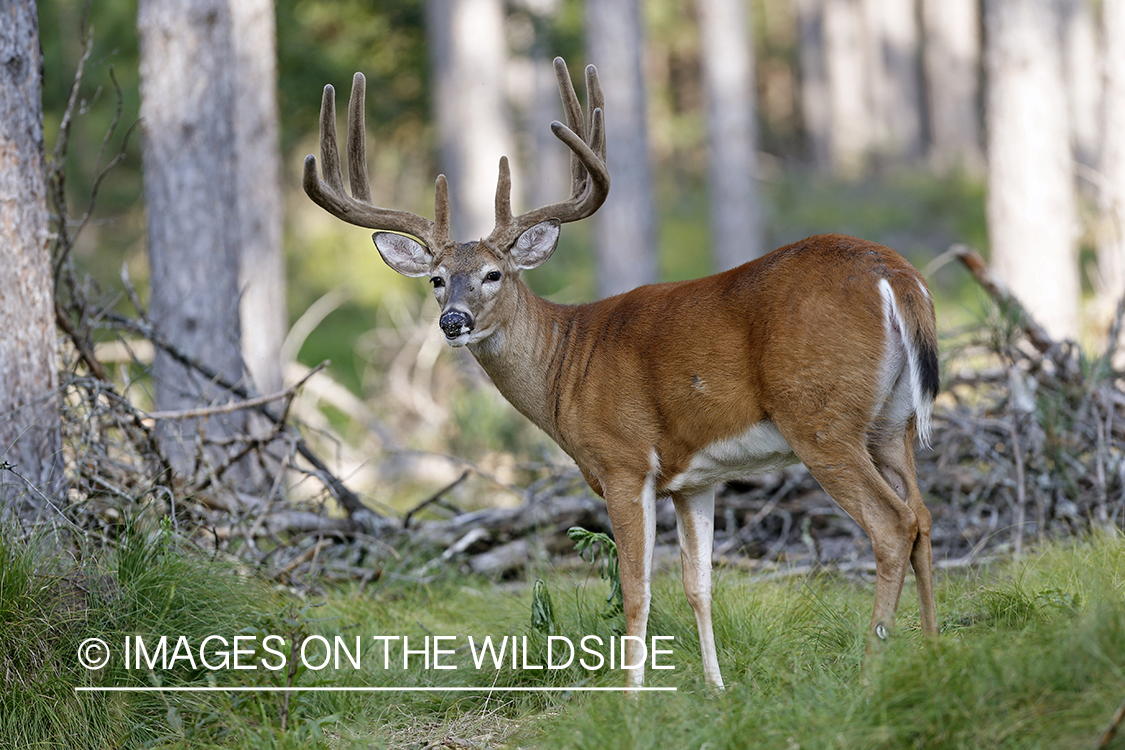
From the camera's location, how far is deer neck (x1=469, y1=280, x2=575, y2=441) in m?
4.51

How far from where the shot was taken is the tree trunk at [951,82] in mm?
27719

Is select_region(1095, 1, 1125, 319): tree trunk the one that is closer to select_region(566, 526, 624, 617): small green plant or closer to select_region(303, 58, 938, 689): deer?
select_region(303, 58, 938, 689): deer

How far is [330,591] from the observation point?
5.32 metres

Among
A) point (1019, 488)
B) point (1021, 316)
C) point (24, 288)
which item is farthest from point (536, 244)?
point (1021, 316)

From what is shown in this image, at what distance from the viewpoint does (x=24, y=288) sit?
4559 mm

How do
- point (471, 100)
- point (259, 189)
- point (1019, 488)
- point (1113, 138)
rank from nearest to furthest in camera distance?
point (1019, 488) → point (1113, 138) → point (259, 189) → point (471, 100)

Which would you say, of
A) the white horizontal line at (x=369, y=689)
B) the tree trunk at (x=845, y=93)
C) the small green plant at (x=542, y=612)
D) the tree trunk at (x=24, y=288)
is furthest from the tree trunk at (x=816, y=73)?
the white horizontal line at (x=369, y=689)

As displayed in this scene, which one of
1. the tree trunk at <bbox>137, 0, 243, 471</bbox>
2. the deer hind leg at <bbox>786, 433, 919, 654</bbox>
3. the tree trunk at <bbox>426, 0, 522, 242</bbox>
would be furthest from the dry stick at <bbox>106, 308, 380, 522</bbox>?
the tree trunk at <bbox>426, 0, 522, 242</bbox>

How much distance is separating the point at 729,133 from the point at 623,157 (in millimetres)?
5248

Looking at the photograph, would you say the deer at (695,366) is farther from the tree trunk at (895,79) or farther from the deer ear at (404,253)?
the tree trunk at (895,79)

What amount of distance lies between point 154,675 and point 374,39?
12858 mm

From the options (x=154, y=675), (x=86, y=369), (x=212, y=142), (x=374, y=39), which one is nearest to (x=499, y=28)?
(x=374, y=39)

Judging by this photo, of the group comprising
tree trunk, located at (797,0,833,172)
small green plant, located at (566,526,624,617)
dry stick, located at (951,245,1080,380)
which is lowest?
small green plant, located at (566,526,624,617)

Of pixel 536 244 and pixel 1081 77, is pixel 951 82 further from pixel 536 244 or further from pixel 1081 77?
pixel 536 244
